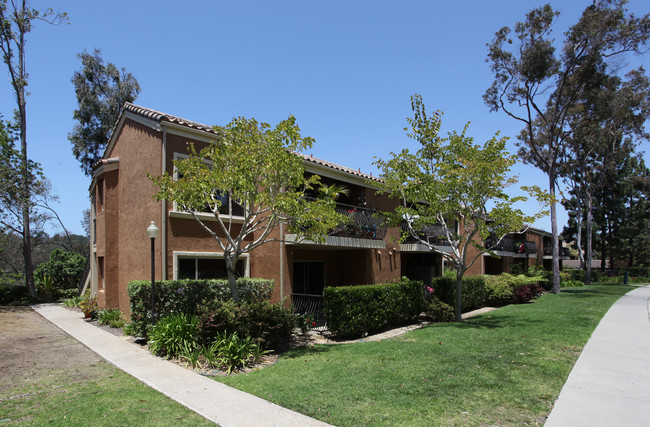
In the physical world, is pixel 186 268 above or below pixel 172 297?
above

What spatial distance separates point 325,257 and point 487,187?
767 centimetres

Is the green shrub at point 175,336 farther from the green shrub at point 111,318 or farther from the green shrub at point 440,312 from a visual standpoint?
the green shrub at point 440,312

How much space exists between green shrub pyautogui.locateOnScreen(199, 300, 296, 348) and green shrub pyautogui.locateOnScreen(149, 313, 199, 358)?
0.97ft

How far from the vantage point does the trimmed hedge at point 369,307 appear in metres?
11.4

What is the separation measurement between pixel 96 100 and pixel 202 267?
82.9 feet

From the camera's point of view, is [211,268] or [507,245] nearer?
[211,268]

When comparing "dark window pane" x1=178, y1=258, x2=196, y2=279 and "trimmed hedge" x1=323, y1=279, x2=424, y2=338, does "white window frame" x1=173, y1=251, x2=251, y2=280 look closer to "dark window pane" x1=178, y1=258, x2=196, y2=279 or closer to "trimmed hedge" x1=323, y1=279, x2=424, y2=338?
"dark window pane" x1=178, y1=258, x2=196, y2=279

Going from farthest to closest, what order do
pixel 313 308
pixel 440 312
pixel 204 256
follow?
pixel 440 312 → pixel 313 308 → pixel 204 256

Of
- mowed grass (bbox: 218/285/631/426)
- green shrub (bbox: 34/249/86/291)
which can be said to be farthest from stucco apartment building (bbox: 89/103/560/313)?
green shrub (bbox: 34/249/86/291)

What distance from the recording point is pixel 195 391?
6.63 metres

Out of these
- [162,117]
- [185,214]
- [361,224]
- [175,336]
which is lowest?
[175,336]

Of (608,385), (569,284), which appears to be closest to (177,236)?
(608,385)

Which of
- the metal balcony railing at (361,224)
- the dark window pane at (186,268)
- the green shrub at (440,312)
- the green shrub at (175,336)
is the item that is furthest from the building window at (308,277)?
the green shrub at (175,336)

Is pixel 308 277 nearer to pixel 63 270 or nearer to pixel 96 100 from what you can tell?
pixel 63 270
